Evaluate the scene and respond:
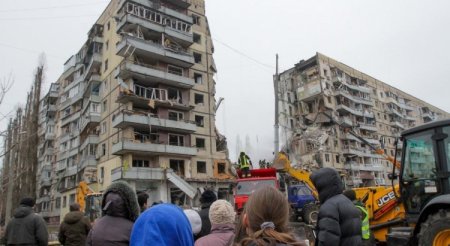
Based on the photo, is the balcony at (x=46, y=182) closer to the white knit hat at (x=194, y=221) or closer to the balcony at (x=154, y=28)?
the balcony at (x=154, y=28)

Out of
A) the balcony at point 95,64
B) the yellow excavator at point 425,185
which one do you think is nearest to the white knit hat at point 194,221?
the yellow excavator at point 425,185

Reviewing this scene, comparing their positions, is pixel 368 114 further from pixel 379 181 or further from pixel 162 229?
pixel 162 229

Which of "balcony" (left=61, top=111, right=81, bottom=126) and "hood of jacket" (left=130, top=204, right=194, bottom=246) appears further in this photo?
"balcony" (left=61, top=111, right=81, bottom=126)

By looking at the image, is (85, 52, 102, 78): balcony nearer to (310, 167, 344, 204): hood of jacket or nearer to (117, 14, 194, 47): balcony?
(117, 14, 194, 47): balcony

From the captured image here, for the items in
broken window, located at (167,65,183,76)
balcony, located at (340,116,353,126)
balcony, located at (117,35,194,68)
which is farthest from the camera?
balcony, located at (340,116,353,126)

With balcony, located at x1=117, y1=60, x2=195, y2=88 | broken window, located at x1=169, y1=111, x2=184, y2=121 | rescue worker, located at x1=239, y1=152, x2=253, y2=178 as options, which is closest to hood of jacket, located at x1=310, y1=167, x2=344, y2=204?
rescue worker, located at x1=239, y1=152, x2=253, y2=178

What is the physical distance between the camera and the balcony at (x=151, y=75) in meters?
33.3

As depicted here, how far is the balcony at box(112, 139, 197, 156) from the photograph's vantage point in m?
31.1

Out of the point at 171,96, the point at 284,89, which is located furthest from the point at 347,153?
the point at 171,96

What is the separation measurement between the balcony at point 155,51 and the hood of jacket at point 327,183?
104 feet

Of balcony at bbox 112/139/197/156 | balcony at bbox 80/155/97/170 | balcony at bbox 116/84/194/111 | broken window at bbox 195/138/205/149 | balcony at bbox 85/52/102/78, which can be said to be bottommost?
balcony at bbox 80/155/97/170

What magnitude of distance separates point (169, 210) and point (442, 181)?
6175 mm

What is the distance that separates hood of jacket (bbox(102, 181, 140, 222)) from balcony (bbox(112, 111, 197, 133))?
95.1 ft

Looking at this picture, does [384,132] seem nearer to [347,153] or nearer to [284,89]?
[347,153]
